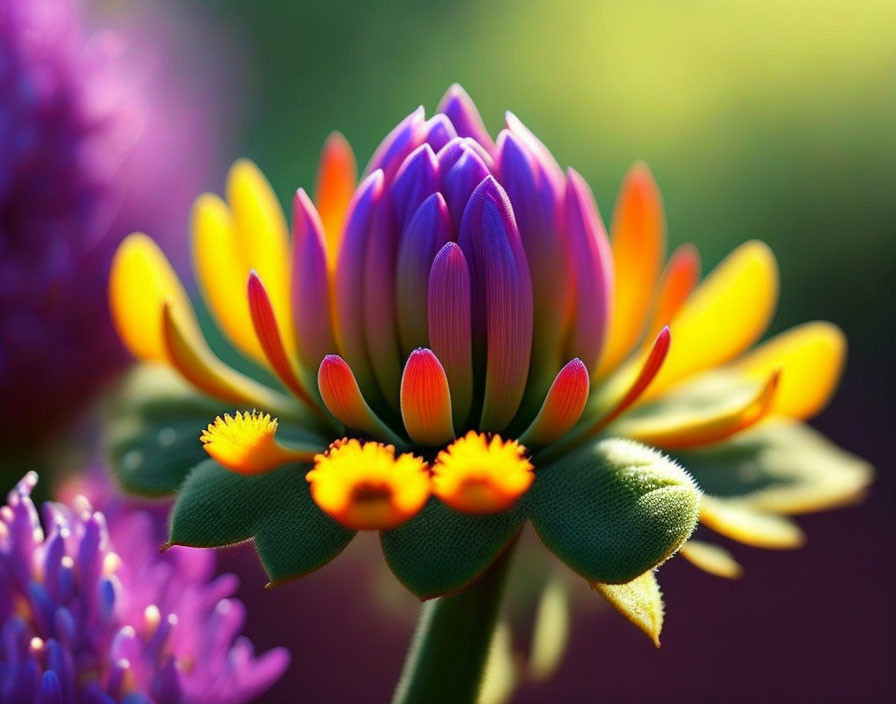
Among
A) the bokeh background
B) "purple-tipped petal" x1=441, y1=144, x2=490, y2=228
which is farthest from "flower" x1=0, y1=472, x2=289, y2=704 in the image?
the bokeh background

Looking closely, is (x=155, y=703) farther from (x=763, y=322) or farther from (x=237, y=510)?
(x=763, y=322)

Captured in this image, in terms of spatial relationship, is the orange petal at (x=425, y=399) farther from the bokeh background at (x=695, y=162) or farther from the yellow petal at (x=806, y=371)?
the bokeh background at (x=695, y=162)

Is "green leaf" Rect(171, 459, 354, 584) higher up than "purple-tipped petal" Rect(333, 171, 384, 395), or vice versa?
"purple-tipped petal" Rect(333, 171, 384, 395)

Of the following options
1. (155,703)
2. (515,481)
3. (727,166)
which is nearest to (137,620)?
(155,703)

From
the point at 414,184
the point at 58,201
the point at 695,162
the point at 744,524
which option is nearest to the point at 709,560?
the point at 744,524

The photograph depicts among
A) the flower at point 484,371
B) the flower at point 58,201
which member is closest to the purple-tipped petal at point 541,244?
the flower at point 484,371

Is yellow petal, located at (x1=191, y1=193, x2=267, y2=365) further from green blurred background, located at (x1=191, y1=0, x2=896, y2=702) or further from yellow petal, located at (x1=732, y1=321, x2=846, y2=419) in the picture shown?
green blurred background, located at (x1=191, y1=0, x2=896, y2=702)

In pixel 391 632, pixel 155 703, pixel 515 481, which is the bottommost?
pixel 391 632
